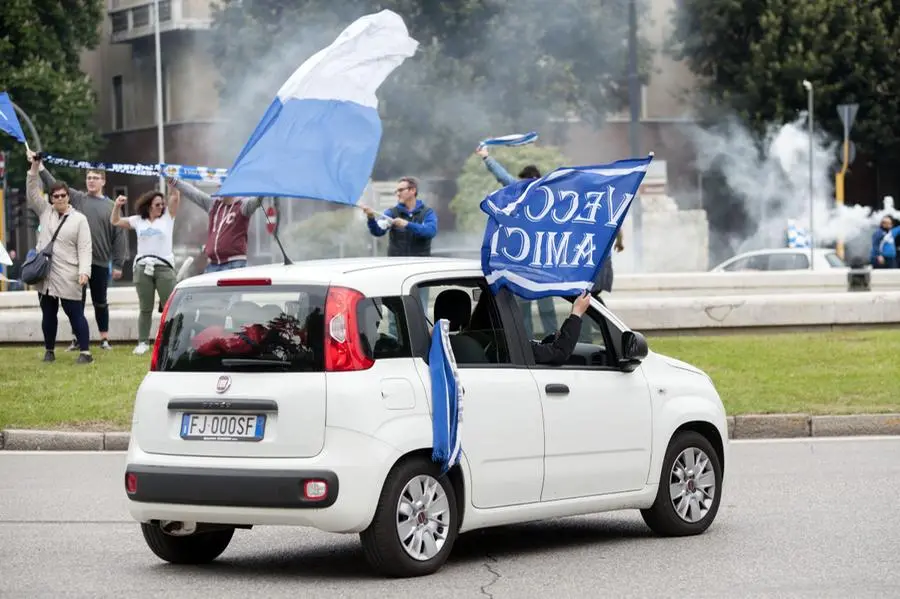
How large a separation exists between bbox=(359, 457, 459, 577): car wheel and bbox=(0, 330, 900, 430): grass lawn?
21.9 feet

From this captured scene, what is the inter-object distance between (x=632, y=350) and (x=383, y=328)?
5.03ft

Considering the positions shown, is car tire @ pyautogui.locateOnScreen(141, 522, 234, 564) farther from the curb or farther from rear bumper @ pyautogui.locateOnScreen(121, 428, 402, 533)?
the curb

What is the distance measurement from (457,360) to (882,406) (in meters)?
8.06

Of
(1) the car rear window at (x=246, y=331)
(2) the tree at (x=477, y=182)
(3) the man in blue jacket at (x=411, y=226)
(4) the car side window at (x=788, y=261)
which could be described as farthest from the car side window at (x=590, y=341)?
(2) the tree at (x=477, y=182)

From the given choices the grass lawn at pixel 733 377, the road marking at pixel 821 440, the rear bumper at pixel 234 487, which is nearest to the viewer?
the rear bumper at pixel 234 487

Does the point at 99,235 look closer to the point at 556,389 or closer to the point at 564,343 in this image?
the point at 564,343

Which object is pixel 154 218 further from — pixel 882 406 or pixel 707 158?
pixel 707 158

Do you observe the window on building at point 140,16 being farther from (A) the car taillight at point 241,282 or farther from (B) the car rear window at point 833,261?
(A) the car taillight at point 241,282

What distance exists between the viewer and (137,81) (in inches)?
2235

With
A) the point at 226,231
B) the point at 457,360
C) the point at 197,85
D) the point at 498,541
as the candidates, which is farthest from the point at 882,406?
the point at 197,85

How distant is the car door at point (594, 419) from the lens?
8586 millimetres

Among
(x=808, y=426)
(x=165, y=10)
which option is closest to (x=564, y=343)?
(x=808, y=426)

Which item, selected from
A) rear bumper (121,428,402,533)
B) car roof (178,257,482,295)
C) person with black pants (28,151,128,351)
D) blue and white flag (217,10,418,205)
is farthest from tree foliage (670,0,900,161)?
rear bumper (121,428,402,533)

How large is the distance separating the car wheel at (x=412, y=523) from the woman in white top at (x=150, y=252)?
9818 mm
